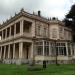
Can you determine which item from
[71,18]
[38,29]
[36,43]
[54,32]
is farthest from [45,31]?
[71,18]

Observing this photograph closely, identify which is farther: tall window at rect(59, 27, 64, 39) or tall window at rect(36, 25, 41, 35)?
tall window at rect(59, 27, 64, 39)

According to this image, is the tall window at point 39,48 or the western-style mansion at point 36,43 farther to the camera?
the tall window at point 39,48

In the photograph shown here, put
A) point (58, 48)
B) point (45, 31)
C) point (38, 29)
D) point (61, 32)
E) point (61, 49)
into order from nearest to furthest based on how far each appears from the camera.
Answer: point (61, 49) → point (58, 48) → point (38, 29) → point (45, 31) → point (61, 32)

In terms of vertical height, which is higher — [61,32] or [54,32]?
[61,32]

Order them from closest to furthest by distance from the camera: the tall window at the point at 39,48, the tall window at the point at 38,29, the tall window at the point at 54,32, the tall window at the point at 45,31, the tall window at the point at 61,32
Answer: the tall window at the point at 39,48, the tall window at the point at 38,29, the tall window at the point at 45,31, the tall window at the point at 54,32, the tall window at the point at 61,32

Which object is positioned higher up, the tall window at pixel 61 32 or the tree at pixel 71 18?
the tree at pixel 71 18

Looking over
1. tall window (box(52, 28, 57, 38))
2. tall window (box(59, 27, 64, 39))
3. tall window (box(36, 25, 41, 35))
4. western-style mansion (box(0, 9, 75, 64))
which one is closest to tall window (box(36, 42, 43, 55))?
western-style mansion (box(0, 9, 75, 64))

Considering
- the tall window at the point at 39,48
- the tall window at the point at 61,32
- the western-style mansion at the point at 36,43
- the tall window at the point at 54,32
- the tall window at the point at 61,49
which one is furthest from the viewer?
the tall window at the point at 61,32

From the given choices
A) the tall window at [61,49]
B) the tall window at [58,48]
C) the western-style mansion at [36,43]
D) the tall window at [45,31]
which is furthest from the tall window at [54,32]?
the tall window at [61,49]

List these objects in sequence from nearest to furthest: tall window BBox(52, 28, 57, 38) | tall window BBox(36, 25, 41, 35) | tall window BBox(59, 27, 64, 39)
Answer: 1. tall window BBox(36, 25, 41, 35)
2. tall window BBox(52, 28, 57, 38)
3. tall window BBox(59, 27, 64, 39)

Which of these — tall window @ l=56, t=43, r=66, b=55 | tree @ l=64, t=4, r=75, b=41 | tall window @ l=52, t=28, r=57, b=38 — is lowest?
tall window @ l=56, t=43, r=66, b=55

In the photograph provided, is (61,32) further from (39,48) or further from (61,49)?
(39,48)

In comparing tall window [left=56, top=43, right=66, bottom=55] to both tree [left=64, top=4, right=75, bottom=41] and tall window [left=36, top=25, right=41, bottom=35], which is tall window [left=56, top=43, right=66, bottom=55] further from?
tree [left=64, top=4, right=75, bottom=41]

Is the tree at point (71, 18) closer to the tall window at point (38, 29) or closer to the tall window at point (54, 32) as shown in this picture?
the tall window at point (54, 32)
